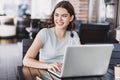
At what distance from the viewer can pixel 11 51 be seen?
21.3 feet

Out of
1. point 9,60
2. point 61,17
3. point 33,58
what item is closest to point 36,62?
point 33,58

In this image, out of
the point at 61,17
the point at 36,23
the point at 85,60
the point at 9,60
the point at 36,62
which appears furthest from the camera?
the point at 36,23

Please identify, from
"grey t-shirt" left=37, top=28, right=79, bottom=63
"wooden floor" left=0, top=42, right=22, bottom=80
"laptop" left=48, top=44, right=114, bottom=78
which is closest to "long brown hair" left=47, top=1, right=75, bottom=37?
"grey t-shirt" left=37, top=28, right=79, bottom=63

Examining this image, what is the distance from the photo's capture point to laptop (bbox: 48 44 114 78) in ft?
4.47

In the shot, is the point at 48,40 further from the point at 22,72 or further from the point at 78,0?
the point at 78,0

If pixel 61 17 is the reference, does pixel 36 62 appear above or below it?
below

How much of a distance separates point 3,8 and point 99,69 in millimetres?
8118

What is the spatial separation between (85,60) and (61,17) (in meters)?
0.52

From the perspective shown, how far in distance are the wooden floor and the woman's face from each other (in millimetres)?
2412

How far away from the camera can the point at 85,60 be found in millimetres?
1423

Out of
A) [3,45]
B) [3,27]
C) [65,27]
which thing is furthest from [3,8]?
[65,27]

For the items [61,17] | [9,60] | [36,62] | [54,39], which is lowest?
[9,60]

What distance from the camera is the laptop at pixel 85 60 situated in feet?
4.47

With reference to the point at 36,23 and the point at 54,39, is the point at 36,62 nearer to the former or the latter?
the point at 54,39
